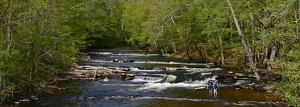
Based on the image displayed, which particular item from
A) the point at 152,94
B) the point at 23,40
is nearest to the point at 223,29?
the point at 152,94

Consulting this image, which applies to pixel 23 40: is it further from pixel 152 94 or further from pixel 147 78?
pixel 147 78

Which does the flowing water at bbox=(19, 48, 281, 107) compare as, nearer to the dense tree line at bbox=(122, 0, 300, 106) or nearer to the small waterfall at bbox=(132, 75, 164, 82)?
the small waterfall at bbox=(132, 75, 164, 82)

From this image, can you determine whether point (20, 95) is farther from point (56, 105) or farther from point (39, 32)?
point (39, 32)

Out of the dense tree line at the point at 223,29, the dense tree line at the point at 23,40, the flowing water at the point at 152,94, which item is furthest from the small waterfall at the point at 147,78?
the dense tree line at the point at 23,40

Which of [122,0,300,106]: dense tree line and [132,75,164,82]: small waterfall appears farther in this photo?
[132,75,164,82]: small waterfall

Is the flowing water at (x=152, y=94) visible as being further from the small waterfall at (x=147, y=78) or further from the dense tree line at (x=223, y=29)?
the dense tree line at (x=223, y=29)

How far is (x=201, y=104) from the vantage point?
14.7m

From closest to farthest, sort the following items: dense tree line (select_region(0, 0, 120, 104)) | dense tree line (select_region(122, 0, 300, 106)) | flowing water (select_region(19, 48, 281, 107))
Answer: dense tree line (select_region(0, 0, 120, 104))
flowing water (select_region(19, 48, 281, 107))
dense tree line (select_region(122, 0, 300, 106))

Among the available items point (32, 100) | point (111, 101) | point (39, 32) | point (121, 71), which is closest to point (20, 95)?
point (32, 100)

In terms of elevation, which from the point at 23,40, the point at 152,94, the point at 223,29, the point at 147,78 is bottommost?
the point at 152,94

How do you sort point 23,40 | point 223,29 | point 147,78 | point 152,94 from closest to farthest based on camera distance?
point 23,40 < point 152,94 < point 223,29 < point 147,78

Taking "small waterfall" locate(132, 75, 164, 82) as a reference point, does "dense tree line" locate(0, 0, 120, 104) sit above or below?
above

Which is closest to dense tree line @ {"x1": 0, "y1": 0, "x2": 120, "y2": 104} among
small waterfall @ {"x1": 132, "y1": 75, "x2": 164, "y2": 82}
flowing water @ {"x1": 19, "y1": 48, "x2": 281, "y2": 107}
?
flowing water @ {"x1": 19, "y1": 48, "x2": 281, "y2": 107}

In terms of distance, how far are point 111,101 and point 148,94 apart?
298cm
